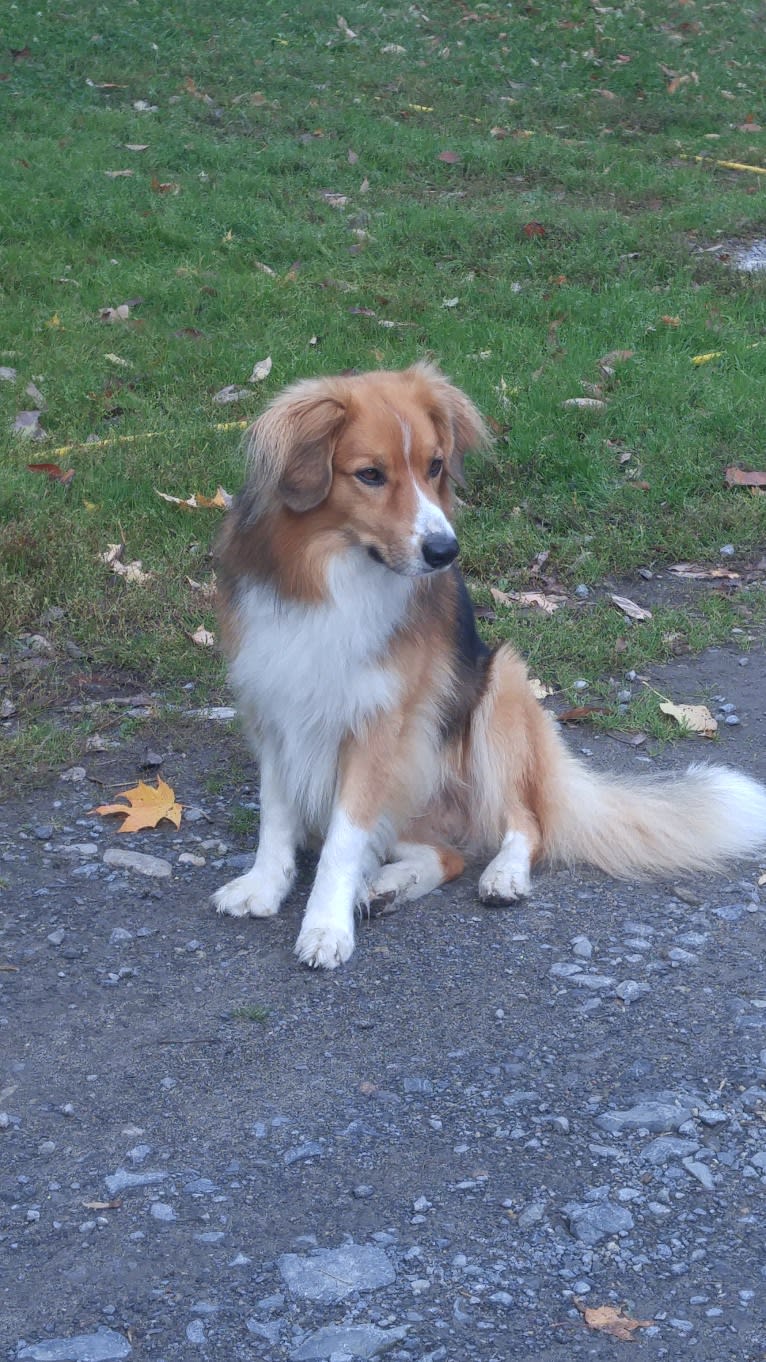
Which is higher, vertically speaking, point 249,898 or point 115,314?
point 115,314

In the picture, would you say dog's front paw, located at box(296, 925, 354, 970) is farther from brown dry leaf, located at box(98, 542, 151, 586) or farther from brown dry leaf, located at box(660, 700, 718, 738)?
brown dry leaf, located at box(98, 542, 151, 586)

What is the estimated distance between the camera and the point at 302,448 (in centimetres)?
354

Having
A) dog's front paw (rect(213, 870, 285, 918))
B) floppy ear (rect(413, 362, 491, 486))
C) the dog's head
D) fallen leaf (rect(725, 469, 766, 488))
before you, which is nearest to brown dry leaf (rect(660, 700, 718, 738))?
floppy ear (rect(413, 362, 491, 486))

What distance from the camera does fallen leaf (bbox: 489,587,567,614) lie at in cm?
574

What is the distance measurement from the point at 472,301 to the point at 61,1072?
6259 millimetres

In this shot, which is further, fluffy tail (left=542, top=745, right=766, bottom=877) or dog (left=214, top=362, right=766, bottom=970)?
fluffy tail (left=542, top=745, right=766, bottom=877)

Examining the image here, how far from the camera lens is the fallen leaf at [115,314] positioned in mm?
7816

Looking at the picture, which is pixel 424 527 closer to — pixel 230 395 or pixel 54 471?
pixel 54 471

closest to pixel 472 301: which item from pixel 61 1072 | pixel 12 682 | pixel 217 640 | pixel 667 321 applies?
pixel 667 321

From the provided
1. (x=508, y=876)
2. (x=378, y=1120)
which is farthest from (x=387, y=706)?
(x=378, y=1120)

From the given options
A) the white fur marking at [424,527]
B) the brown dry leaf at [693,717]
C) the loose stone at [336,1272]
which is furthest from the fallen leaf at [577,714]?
the loose stone at [336,1272]

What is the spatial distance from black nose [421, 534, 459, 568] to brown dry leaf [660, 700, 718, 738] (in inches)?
68.8

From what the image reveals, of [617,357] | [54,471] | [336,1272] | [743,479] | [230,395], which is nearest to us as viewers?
[336,1272]

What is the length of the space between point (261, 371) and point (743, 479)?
251cm
